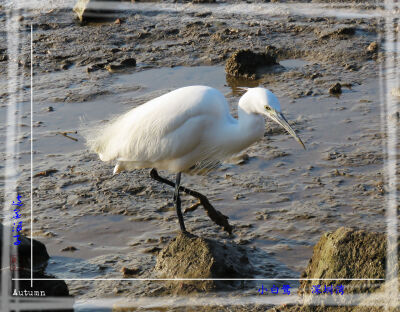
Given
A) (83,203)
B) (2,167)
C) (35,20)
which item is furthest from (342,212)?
(35,20)

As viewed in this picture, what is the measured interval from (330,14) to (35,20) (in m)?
4.07

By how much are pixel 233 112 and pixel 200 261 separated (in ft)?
9.10

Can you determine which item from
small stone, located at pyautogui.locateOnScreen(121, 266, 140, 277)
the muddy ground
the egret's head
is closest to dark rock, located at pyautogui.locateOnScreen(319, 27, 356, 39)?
the muddy ground

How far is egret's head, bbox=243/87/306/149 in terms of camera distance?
4.01 meters

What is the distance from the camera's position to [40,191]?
17.9 ft

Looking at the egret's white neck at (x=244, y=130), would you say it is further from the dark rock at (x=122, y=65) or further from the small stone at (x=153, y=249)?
the dark rock at (x=122, y=65)

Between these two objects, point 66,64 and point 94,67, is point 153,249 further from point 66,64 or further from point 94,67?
point 66,64

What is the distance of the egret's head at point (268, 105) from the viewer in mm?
4008

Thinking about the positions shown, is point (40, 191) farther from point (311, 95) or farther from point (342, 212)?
point (311, 95)

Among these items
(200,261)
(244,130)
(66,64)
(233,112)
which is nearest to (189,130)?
(244,130)

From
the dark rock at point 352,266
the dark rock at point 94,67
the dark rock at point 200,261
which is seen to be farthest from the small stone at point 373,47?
the dark rock at point 352,266

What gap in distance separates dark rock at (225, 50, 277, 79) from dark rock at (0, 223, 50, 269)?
3.61 m

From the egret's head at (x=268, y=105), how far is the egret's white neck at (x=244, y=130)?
0.09 meters

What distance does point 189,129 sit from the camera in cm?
433
